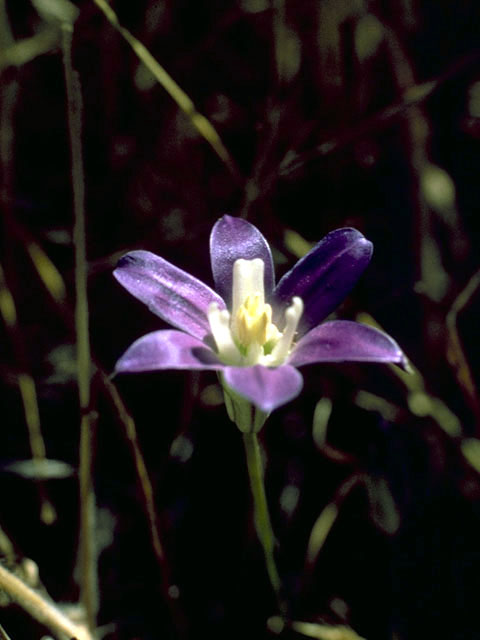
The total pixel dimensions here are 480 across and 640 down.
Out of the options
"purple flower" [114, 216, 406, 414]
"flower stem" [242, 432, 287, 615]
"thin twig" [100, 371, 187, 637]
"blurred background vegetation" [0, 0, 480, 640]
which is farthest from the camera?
"blurred background vegetation" [0, 0, 480, 640]

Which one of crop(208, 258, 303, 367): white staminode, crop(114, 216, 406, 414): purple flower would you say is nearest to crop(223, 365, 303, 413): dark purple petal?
crop(114, 216, 406, 414): purple flower

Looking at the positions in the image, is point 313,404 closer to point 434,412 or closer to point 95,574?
point 434,412

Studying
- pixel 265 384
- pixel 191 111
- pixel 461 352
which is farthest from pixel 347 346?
pixel 191 111

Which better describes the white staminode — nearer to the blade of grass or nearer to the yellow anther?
the yellow anther

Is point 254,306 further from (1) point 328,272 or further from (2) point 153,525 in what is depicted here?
(2) point 153,525

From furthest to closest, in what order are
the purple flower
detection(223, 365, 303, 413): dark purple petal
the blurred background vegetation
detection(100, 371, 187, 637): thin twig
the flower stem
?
the blurred background vegetation, detection(100, 371, 187, 637): thin twig, the flower stem, the purple flower, detection(223, 365, 303, 413): dark purple petal

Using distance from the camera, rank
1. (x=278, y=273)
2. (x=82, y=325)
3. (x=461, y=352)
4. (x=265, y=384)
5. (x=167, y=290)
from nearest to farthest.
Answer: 1. (x=265, y=384)
2. (x=167, y=290)
3. (x=82, y=325)
4. (x=461, y=352)
5. (x=278, y=273)

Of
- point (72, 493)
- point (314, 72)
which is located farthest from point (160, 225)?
point (72, 493)
